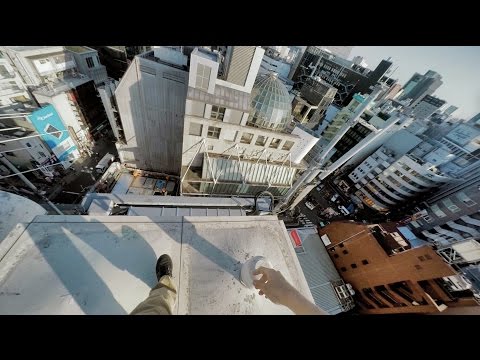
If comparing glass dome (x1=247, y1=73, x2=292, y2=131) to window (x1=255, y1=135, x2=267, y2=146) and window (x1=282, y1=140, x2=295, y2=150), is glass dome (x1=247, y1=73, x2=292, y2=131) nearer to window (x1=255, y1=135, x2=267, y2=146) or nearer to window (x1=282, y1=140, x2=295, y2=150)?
window (x1=255, y1=135, x2=267, y2=146)

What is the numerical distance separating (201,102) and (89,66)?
26743mm

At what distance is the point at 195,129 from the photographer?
1822cm

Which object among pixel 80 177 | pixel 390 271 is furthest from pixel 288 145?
pixel 80 177

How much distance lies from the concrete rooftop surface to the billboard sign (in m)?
20.9

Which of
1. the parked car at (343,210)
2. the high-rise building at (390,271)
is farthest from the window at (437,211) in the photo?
the parked car at (343,210)

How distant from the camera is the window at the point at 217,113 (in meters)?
17.3

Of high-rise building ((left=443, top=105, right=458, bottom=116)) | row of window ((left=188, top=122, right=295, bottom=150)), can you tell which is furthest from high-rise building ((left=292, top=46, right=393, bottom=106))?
row of window ((left=188, top=122, right=295, bottom=150))

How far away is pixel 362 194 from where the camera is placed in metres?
40.3

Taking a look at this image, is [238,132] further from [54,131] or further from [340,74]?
[340,74]

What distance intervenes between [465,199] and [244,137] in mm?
38365

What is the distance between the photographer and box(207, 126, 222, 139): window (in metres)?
18.6

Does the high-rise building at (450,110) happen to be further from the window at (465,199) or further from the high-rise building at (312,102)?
the high-rise building at (312,102)
